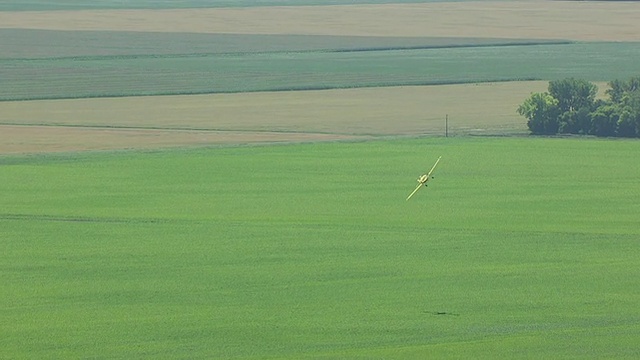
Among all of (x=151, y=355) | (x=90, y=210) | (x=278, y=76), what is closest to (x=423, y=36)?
(x=278, y=76)

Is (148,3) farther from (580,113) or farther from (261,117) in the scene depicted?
(580,113)

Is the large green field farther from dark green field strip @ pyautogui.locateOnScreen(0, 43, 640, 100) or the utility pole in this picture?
dark green field strip @ pyautogui.locateOnScreen(0, 43, 640, 100)

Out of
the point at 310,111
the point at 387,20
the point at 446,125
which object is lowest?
the point at 446,125

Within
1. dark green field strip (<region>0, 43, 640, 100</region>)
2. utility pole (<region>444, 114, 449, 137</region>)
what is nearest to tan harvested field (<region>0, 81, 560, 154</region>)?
utility pole (<region>444, 114, 449, 137</region>)

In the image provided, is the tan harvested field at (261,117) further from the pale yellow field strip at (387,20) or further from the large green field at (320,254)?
the pale yellow field strip at (387,20)

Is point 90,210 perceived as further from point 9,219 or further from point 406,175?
point 406,175

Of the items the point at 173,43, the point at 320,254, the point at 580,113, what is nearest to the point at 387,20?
the point at 173,43
